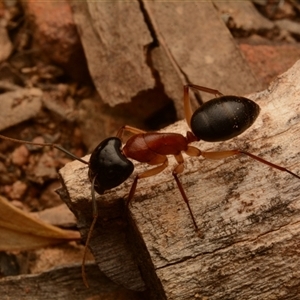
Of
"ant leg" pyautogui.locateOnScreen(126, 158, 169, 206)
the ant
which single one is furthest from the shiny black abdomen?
"ant leg" pyautogui.locateOnScreen(126, 158, 169, 206)

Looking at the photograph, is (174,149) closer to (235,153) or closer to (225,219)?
(235,153)

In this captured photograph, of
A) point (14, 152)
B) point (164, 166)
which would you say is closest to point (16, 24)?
point (14, 152)

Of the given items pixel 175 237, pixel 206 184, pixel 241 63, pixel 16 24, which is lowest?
pixel 175 237

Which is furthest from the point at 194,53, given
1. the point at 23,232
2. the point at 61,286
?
the point at 61,286

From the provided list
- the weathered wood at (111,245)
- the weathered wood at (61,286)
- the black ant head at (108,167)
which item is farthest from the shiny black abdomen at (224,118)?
the weathered wood at (61,286)

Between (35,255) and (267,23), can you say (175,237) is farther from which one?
(267,23)

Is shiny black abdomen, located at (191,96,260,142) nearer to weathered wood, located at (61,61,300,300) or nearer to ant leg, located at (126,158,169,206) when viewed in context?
weathered wood, located at (61,61,300,300)
